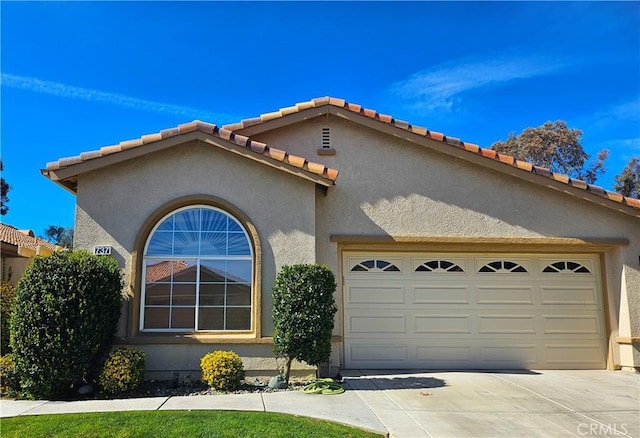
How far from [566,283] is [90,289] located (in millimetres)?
9837

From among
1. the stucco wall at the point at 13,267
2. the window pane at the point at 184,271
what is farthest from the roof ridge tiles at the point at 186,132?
the stucco wall at the point at 13,267

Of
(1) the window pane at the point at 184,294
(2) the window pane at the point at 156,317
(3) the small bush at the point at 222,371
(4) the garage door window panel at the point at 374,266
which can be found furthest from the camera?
(4) the garage door window panel at the point at 374,266

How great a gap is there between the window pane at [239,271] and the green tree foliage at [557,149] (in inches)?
894

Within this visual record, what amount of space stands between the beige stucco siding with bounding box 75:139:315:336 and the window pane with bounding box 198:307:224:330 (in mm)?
851

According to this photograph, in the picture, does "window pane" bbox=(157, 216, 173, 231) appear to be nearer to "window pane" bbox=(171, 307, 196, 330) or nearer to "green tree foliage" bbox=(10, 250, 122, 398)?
"window pane" bbox=(171, 307, 196, 330)

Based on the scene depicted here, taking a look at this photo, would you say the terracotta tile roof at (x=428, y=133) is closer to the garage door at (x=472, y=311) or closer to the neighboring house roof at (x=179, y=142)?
the neighboring house roof at (x=179, y=142)

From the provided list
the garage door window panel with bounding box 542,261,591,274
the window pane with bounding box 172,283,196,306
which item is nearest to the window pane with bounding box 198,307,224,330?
the window pane with bounding box 172,283,196,306

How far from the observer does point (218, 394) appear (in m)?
8.58

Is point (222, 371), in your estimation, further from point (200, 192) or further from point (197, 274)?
point (200, 192)

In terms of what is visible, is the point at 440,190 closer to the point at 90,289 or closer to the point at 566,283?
the point at 566,283

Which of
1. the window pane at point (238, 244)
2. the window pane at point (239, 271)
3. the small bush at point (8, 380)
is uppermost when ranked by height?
the window pane at point (238, 244)

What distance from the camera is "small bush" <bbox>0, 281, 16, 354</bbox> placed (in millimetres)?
10320

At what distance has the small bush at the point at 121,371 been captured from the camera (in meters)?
8.40

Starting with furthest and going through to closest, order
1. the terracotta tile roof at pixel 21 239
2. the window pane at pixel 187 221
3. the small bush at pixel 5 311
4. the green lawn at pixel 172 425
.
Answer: the terracotta tile roof at pixel 21 239, the small bush at pixel 5 311, the window pane at pixel 187 221, the green lawn at pixel 172 425
